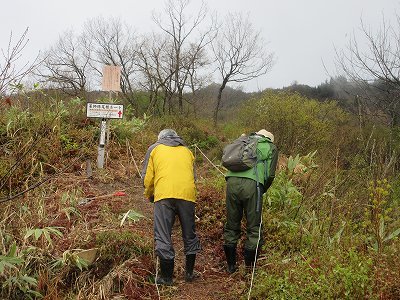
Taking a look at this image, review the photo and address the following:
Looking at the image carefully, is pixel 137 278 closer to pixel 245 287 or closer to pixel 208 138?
pixel 245 287

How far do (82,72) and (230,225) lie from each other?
2340cm

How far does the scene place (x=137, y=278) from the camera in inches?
169

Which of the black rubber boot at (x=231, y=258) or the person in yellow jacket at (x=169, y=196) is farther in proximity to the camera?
the black rubber boot at (x=231, y=258)

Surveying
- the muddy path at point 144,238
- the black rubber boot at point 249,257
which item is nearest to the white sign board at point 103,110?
the muddy path at point 144,238

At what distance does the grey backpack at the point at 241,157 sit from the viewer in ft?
14.5

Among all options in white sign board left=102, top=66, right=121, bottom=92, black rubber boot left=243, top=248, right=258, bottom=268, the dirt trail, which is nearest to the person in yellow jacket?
the dirt trail

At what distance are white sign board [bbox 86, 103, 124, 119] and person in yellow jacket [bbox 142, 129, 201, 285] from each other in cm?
312

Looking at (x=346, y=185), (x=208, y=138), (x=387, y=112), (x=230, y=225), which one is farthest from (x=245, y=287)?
(x=208, y=138)

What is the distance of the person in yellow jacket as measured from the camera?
4.28 metres

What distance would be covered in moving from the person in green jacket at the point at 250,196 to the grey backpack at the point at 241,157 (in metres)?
0.06

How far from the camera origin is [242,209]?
4656 mm

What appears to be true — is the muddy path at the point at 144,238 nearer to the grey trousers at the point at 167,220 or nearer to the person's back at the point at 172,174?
the grey trousers at the point at 167,220

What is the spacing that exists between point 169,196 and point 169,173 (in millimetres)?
249

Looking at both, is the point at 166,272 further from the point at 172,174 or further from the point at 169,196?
the point at 172,174
